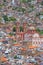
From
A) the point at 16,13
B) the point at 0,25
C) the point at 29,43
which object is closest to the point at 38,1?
the point at 16,13

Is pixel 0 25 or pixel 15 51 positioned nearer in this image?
pixel 15 51

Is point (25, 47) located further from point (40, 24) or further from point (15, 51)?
point (40, 24)

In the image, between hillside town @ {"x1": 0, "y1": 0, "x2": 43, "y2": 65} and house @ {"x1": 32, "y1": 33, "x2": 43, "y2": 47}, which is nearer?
hillside town @ {"x1": 0, "y1": 0, "x2": 43, "y2": 65}

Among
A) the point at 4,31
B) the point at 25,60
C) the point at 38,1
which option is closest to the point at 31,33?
the point at 4,31

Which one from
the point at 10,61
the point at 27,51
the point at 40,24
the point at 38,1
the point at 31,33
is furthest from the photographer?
the point at 38,1

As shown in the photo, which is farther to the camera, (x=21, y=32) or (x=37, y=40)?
(x=21, y=32)

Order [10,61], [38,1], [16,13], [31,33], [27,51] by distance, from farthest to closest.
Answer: [38,1] → [16,13] → [31,33] → [27,51] → [10,61]

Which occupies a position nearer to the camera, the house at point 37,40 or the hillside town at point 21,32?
the hillside town at point 21,32
